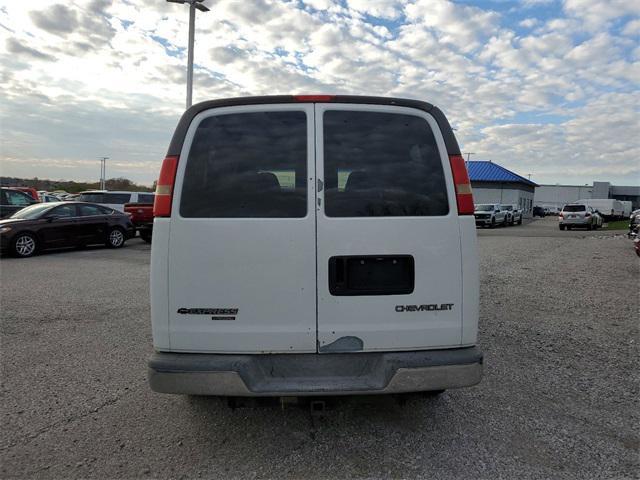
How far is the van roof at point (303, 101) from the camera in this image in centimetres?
300

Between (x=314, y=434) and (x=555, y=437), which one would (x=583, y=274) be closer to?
(x=555, y=437)

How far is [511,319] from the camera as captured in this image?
6.58m

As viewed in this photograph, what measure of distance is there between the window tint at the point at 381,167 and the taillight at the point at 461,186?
0.09 meters

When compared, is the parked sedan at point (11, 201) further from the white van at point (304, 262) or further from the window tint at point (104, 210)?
the white van at point (304, 262)

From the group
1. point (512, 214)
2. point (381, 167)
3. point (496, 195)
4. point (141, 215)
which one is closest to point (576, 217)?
point (512, 214)

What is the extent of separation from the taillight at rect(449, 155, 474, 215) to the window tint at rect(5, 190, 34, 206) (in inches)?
711

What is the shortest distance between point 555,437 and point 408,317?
1.51m

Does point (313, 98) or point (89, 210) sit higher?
point (313, 98)

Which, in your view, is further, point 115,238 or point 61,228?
point 115,238

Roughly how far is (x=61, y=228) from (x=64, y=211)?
589mm

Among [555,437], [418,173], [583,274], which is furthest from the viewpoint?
[583,274]

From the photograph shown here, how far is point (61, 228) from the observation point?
1351cm

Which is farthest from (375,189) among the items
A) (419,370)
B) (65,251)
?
(65,251)

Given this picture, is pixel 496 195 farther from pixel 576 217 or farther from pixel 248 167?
pixel 248 167
